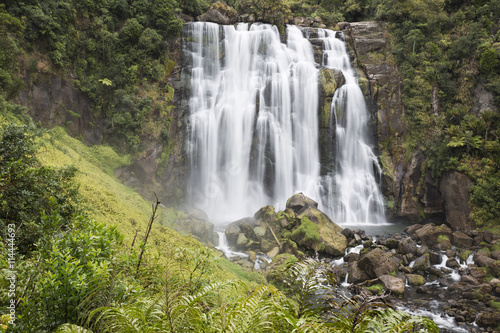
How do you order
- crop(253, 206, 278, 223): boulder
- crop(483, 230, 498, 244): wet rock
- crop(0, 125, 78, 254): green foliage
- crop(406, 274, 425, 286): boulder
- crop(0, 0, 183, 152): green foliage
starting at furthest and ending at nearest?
crop(0, 0, 183, 152): green foliage < crop(253, 206, 278, 223): boulder < crop(483, 230, 498, 244): wet rock < crop(406, 274, 425, 286): boulder < crop(0, 125, 78, 254): green foliage

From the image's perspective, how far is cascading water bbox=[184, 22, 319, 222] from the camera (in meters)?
20.8

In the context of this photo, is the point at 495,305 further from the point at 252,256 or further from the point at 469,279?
the point at 252,256

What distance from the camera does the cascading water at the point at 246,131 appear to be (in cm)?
2077

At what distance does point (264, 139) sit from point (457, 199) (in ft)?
42.5

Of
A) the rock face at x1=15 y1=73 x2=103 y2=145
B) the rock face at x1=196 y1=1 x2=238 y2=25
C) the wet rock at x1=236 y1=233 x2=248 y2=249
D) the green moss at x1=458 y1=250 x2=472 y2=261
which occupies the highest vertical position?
the rock face at x1=196 y1=1 x2=238 y2=25

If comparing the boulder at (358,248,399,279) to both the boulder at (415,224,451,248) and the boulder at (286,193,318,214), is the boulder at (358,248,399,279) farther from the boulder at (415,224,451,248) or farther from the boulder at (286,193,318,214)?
the boulder at (286,193,318,214)

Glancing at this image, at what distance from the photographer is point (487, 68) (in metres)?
18.0

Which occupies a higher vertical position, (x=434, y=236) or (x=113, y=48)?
(x=113, y=48)

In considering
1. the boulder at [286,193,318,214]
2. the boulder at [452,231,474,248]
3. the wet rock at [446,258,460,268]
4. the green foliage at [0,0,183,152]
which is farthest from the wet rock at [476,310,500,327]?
the green foliage at [0,0,183,152]

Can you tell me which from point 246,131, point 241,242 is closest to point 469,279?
point 241,242

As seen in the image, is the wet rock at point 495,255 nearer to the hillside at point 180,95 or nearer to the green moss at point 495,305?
the hillside at point 180,95

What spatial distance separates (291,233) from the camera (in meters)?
13.9

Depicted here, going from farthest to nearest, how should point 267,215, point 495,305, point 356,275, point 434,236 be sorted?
point 267,215 → point 434,236 → point 356,275 → point 495,305

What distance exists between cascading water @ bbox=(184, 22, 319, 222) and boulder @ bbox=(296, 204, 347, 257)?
6.03m
